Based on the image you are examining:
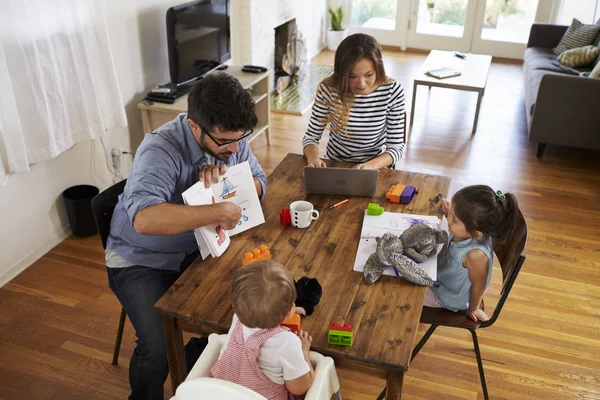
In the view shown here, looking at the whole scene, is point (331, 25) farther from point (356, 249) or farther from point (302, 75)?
point (356, 249)

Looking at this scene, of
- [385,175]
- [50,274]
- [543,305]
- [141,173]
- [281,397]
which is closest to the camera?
[281,397]

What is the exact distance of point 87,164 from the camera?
3.19 metres

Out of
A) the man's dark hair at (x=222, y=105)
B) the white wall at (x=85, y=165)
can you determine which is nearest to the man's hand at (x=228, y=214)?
the man's dark hair at (x=222, y=105)

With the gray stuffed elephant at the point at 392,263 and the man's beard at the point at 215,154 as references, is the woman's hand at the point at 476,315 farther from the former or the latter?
the man's beard at the point at 215,154

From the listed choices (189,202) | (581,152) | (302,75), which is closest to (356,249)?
(189,202)

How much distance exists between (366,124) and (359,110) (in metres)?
0.07

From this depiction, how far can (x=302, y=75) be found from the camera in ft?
20.2

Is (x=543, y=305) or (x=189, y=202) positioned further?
(x=543, y=305)

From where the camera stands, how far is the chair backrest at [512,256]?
1698 millimetres

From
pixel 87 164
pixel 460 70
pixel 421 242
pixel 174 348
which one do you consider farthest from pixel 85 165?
pixel 460 70

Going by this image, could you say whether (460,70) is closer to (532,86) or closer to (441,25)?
(532,86)

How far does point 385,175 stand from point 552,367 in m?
1.08

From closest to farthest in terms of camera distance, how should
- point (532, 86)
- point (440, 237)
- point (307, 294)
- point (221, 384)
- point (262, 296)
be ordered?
point (221, 384), point (262, 296), point (307, 294), point (440, 237), point (532, 86)

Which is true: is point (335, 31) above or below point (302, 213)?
below
